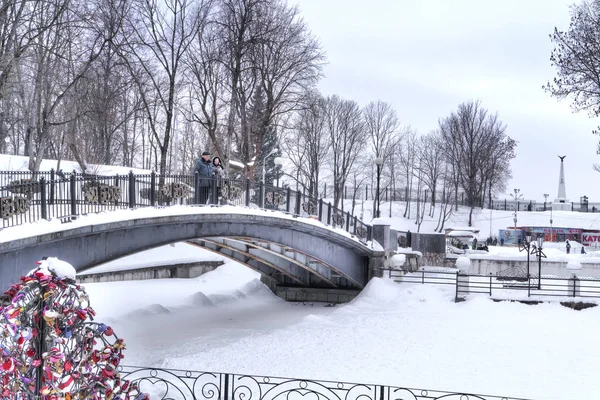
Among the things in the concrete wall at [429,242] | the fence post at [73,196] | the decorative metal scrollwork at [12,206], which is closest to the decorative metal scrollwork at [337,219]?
the concrete wall at [429,242]

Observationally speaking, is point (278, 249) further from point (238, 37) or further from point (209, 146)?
point (209, 146)

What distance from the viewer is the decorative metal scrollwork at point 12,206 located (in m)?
9.97

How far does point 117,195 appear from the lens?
41.7 feet

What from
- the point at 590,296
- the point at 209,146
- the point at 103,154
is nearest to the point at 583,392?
the point at 590,296

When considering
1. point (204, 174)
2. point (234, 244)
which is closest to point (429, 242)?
point (234, 244)

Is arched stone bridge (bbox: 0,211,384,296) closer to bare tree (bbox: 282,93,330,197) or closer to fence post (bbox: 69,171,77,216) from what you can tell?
fence post (bbox: 69,171,77,216)

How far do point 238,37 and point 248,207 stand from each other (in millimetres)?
12164

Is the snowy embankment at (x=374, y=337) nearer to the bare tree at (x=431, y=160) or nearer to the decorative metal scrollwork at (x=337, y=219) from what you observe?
the decorative metal scrollwork at (x=337, y=219)

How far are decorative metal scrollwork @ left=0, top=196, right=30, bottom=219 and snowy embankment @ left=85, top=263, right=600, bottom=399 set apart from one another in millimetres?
5574

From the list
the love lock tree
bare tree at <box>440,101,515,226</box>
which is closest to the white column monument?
bare tree at <box>440,101,515,226</box>

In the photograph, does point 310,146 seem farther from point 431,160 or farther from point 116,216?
point 116,216

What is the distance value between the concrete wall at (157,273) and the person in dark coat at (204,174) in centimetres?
728

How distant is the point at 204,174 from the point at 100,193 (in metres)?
3.95

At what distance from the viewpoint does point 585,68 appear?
2612 cm
